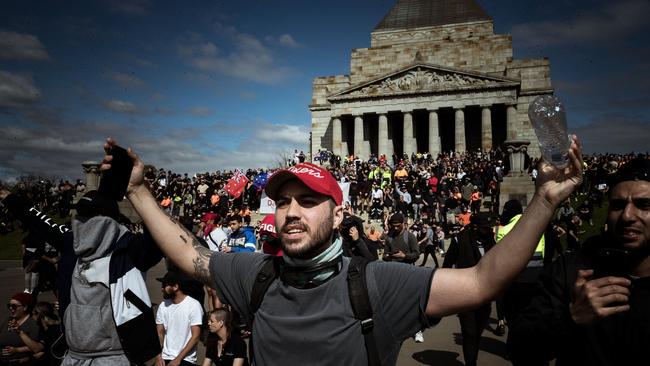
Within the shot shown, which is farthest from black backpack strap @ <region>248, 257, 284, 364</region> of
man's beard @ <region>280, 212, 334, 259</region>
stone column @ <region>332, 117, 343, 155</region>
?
stone column @ <region>332, 117, 343, 155</region>

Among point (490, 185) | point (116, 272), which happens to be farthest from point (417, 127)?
point (116, 272)

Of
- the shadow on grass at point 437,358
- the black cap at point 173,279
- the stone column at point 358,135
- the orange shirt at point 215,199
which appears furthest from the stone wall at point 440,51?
the black cap at point 173,279

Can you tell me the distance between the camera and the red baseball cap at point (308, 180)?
2.02 meters

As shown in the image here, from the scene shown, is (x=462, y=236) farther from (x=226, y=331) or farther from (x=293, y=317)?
(x=293, y=317)

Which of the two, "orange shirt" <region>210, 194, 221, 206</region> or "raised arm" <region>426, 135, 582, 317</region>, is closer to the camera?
"raised arm" <region>426, 135, 582, 317</region>

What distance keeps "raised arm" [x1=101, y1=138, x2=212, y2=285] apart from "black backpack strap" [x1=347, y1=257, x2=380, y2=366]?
944 millimetres

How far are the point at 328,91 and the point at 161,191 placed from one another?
26.8 meters

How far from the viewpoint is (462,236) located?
6320mm

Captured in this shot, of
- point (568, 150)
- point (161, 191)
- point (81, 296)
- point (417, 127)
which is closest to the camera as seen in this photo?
point (568, 150)

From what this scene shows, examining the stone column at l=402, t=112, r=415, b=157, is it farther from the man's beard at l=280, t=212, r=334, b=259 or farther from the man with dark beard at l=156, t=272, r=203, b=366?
the man's beard at l=280, t=212, r=334, b=259

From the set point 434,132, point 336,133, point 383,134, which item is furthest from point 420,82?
point 336,133

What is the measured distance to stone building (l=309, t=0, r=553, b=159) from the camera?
37.6 meters

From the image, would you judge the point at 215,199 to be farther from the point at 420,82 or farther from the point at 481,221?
the point at 420,82

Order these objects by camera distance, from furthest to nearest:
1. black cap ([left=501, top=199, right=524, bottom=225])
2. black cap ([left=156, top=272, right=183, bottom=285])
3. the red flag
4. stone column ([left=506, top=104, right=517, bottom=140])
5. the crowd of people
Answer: stone column ([left=506, top=104, right=517, bottom=140]) → the red flag → black cap ([left=501, top=199, right=524, bottom=225]) → black cap ([left=156, top=272, right=183, bottom=285]) → the crowd of people
